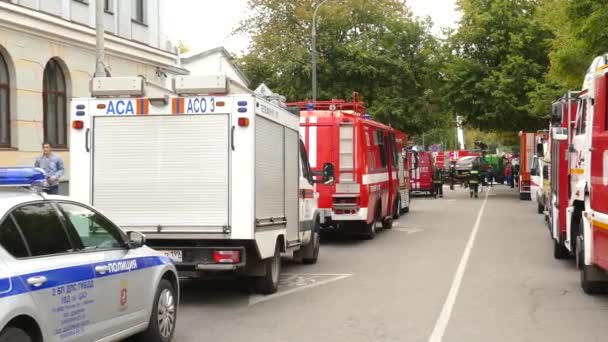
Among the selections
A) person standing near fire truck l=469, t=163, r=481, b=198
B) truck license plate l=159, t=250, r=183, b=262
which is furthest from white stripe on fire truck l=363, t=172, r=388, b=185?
person standing near fire truck l=469, t=163, r=481, b=198

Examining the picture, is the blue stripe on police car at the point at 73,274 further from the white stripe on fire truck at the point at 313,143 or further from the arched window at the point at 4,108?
the arched window at the point at 4,108

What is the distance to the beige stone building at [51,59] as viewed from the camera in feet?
61.6

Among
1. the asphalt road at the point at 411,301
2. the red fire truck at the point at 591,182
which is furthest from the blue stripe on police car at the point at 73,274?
the red fire truck at the point at 591,182

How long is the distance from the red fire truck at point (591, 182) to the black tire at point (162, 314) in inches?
178

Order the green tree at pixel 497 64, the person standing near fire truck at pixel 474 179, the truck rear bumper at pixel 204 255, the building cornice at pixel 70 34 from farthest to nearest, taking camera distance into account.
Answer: the green tree at pixel 497 64 < the person standing near fire truck at pixel 474 179 < the building cornice at pixel 70 34 < the truck rear bumper at pixel 204 255

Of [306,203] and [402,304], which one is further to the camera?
[306,203]

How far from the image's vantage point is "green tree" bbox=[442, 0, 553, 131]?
38.5m

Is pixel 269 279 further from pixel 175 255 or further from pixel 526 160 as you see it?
pixel 526 160

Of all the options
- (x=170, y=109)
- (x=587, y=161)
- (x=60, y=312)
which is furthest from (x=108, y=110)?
(x=587, y=161)

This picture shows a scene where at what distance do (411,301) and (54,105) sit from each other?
14.0 metres

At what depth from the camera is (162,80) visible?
87.7 feet

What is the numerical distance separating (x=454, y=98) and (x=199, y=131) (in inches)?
1295

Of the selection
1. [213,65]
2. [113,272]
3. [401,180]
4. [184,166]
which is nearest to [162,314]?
[113,272]

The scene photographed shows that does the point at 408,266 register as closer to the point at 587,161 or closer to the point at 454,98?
the point at 587,161
